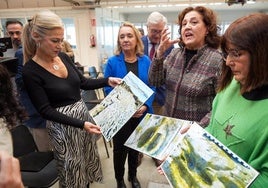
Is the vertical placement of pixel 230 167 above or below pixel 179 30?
below

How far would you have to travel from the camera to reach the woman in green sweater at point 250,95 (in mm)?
717

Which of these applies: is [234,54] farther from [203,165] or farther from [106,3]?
[106,3]

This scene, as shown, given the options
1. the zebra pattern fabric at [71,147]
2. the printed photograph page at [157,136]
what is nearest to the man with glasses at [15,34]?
the zebra pattern fabric at [71,147]

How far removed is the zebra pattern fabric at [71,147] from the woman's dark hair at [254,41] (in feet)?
3.45

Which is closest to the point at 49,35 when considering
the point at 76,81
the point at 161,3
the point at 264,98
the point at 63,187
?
the point at 76,81

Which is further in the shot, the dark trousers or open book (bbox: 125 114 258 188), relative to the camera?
the dark trousers

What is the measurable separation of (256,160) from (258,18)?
48 centimetres

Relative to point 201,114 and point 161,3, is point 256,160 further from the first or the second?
point 161,3

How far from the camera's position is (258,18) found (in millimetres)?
744

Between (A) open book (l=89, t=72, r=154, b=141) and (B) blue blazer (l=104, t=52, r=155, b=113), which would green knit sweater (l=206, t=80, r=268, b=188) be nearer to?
(A) open book (l=89, t=72, r=154, b=141)

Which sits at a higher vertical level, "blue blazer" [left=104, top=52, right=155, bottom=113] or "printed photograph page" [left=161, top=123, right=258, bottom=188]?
"blue blazer" [left=104, top=52, right=155, bottom=113]

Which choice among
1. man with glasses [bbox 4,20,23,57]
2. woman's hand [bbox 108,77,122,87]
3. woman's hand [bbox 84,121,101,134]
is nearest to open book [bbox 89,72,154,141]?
woman's hand [bbox 84,121,101,134]

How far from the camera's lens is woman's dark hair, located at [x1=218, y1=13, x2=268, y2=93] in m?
0.73

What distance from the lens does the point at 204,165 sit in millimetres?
778
